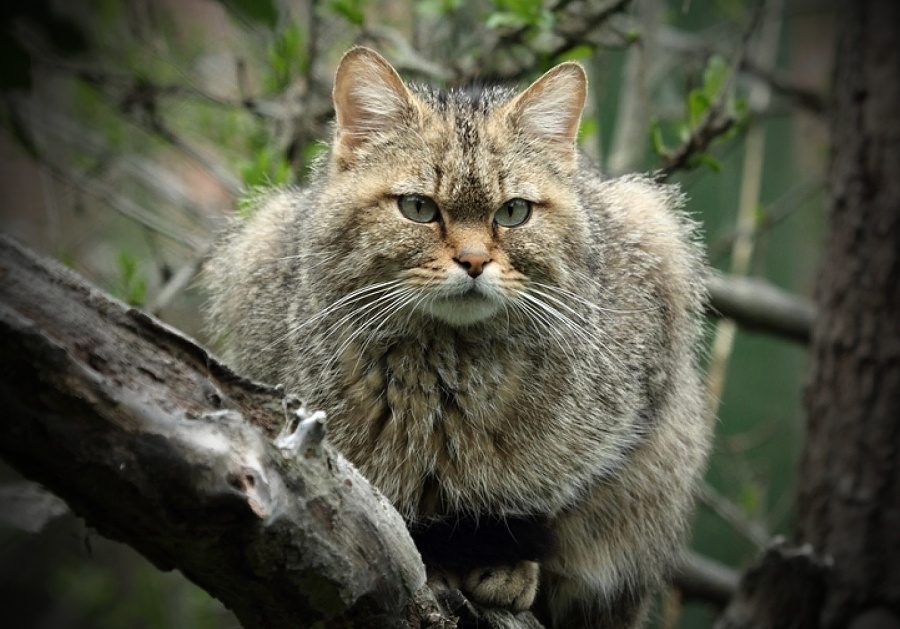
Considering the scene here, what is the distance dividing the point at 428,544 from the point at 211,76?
5.64 meters

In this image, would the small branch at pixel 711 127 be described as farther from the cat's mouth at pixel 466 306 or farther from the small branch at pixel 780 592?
the small branch at pixel 780 592

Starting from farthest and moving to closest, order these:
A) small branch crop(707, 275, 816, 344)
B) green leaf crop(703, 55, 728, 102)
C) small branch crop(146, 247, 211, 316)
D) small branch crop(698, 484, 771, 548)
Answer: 1. small branch crop(698, 484, 771, 548)
2. small branch crop(707, 275, 816, 344)
3. green leaf crop(703, 55, 728, 102)
4. small branch crop(146, 247, 211, 316)

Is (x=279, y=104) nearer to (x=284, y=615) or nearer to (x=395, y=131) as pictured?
(x=395, y=131)

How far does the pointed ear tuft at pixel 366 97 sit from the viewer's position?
370 cm

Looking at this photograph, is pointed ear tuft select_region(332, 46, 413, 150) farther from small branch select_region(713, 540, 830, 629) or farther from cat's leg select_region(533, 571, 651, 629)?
small branch select_region(713, 540, 830, 629)

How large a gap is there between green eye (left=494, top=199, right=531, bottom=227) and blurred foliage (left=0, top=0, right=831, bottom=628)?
3.71ft

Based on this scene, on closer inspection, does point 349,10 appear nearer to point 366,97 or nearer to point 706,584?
point 366,97

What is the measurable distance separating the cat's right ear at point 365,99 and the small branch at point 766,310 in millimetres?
3252

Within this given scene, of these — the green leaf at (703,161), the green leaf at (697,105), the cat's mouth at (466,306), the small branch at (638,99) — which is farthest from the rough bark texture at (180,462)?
the small branch at (638,99)

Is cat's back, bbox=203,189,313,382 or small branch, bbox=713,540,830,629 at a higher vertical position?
cat's back, bbox=203,189,313,382

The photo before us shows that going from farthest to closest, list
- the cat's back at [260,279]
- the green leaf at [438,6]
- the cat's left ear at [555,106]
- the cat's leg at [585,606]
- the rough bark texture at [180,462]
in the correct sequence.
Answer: the green leaf at [438,6]
the cat's leg at [585,606]
the cat's back at [260,279]
the cat's left ear at [555,106]
the rough bark texture at [180,462]

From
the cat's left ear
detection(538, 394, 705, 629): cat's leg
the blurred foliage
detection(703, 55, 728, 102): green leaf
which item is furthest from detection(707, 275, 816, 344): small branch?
the cat's left ear

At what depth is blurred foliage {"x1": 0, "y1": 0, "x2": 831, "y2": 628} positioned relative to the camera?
17.4ft

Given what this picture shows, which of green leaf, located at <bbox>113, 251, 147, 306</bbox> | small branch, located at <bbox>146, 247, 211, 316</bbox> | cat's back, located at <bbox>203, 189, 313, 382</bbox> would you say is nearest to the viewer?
cat's back, located at <bbox>203, 189, 313, 382</bbox>
